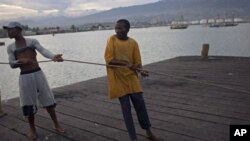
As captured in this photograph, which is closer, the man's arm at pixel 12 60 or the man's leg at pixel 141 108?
the man's leg at pixel 141 108

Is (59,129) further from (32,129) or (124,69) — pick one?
(124,69)

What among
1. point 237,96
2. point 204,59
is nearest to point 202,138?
point 237,96

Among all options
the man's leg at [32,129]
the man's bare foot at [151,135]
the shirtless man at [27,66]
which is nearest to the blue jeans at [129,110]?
the man's bare foot at [151,135]

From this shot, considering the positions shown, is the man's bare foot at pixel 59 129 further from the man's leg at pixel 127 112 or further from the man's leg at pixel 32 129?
the man's leg at pixel 127 112

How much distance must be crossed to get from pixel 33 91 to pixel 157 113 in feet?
6.92

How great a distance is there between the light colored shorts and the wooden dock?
512 mm

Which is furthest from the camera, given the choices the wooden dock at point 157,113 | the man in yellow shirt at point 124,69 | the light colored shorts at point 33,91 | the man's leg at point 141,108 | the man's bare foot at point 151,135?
the wooden dock at point 157,113

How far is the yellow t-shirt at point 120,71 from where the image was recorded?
3.79 metres

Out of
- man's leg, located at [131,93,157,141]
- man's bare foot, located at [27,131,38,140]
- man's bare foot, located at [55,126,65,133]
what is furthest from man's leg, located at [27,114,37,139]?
man's leg, located at [131,93,157,141]

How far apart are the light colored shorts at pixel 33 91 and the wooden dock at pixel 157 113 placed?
512 mm

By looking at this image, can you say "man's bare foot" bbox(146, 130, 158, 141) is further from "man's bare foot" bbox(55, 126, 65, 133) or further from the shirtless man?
the shirtless man

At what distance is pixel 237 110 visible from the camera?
5.14 metres

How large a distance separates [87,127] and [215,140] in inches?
74.1

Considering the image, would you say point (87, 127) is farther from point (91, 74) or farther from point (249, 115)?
point (91, 74)
